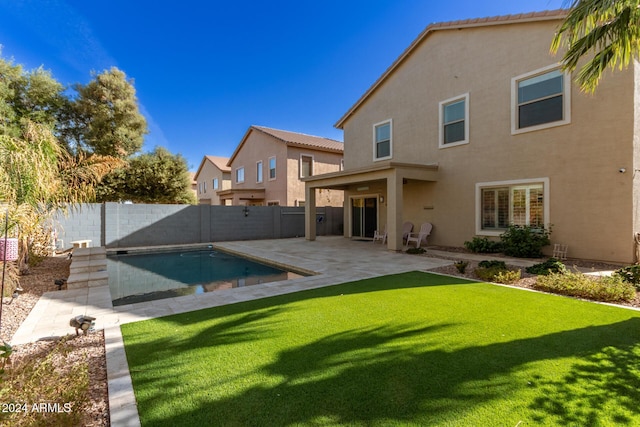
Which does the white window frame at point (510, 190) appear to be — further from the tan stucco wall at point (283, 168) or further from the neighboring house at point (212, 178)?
the neighboring house at point (212, 178)

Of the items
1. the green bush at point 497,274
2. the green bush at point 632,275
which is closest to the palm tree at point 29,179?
the green bush at point 497,274

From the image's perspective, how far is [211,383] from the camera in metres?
2.95

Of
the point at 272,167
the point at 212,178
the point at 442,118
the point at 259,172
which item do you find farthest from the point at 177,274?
the point at 212,178

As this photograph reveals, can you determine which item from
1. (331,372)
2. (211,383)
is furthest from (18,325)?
(331,372)

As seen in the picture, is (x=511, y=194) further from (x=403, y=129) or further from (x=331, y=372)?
(x=331, y=372)

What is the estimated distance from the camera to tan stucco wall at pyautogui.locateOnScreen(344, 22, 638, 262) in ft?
29.0

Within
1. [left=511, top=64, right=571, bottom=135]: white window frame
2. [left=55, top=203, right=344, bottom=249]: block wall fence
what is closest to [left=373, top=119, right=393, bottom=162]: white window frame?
[left=511, top=64, right=571, bottom=135]: white window frame

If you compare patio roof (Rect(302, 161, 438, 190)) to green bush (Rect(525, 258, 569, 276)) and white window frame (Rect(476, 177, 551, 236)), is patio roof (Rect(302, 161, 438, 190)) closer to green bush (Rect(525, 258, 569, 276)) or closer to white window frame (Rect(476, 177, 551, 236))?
white window frame (Rect(476, 177, 551, 236))

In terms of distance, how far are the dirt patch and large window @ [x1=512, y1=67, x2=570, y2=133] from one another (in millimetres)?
12680

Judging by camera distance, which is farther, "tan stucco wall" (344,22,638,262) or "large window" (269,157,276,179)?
"large window" (269,157,276,179)

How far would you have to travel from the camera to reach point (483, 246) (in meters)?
11.3

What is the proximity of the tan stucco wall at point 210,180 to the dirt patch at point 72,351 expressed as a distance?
2698 cm

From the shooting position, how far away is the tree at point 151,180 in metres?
21.5

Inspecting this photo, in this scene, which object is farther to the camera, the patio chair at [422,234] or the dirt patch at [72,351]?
the patio chair at [422,234]
